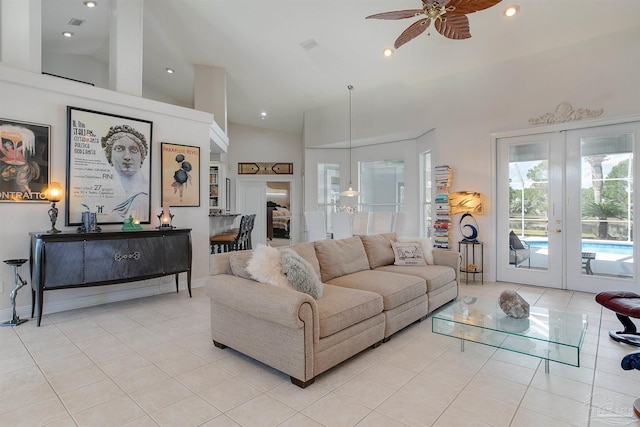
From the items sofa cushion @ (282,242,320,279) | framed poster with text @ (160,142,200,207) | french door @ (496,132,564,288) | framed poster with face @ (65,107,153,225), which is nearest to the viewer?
sofa cushion @ (282,242,320,279)

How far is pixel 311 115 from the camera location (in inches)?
308

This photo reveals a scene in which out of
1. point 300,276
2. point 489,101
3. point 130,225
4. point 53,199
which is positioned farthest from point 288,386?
point 489,101

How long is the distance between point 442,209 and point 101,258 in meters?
5.02

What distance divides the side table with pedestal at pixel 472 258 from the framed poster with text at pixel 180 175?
436cm

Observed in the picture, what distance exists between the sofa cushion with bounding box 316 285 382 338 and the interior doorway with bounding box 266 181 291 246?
6991mm

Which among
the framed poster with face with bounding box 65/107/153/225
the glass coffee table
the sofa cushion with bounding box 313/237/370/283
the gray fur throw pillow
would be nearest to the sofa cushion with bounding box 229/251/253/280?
the gray fur throw pillow

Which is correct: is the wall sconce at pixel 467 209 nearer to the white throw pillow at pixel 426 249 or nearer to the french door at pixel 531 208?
the french door at pixel 531 208

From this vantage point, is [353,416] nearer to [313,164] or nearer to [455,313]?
[455,313]

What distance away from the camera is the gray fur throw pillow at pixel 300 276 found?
2545mm

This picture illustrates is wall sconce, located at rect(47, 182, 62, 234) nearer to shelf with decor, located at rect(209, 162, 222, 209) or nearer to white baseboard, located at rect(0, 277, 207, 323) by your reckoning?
white baseboard, located at rect(0, 277, 207, 323)

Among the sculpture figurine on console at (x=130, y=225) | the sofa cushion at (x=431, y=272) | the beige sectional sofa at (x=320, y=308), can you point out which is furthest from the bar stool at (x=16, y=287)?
the sofa cushion at (x=431, y=272)

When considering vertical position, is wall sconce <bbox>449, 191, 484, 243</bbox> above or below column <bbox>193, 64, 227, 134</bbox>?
below

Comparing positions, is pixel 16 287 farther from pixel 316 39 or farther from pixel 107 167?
pixel 316 39

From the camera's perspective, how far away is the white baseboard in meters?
3.59
